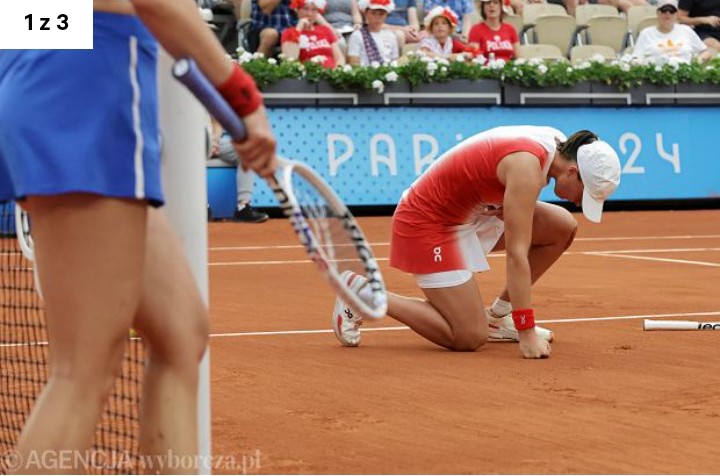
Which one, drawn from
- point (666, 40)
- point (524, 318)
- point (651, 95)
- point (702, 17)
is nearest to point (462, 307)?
point (524, 318)

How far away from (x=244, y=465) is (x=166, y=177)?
1.14 metres

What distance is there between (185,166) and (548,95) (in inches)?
488

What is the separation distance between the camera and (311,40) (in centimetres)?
1485

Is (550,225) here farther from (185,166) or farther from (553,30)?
(553,30)

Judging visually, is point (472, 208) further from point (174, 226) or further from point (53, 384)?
point (53, 384)

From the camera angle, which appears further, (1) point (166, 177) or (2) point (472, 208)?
(2) point (472, 208)

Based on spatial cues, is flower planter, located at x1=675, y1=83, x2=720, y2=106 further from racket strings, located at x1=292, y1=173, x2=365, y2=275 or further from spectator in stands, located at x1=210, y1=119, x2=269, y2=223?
racket strings, located at x1=292, y1=173, x2=365, y2=275

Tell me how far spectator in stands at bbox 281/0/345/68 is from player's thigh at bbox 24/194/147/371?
12130 millimetres

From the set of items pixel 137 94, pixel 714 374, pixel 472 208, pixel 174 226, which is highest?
pixel 137 94

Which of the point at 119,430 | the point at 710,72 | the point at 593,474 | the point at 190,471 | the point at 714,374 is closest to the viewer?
the point at 190,471

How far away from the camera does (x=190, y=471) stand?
292cm

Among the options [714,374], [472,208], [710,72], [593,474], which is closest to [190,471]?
[593,474]

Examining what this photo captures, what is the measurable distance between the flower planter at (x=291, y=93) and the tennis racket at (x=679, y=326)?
7881 millimetres

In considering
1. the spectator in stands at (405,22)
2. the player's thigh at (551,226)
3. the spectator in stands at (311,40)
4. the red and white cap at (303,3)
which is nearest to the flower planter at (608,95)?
the spectator in stands at (405,22)
